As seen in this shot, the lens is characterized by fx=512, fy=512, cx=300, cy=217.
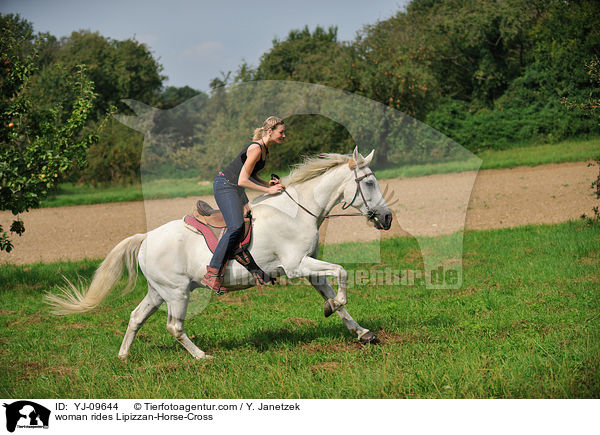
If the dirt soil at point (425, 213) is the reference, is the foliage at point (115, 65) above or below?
above

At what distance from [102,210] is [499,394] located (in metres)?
18.1

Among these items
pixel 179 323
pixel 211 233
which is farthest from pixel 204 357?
pixel 211 233

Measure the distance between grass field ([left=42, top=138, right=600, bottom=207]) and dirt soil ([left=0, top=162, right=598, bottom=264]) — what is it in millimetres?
291

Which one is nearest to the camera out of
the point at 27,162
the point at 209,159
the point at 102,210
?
the point at 27,162

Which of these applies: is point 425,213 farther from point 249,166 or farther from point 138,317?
point 138,317

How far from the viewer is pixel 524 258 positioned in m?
9.24

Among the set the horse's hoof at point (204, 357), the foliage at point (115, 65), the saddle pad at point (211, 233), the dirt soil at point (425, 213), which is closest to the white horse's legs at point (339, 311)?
the saddle pad at point (211, 233)

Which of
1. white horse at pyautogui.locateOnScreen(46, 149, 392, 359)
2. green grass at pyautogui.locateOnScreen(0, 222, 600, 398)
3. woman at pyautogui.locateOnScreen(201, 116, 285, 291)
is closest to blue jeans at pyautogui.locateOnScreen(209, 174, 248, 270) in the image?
woman at pyautogui.locateOnScreen(201, 116, 285, 291)

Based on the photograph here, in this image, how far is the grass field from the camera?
12.2 m

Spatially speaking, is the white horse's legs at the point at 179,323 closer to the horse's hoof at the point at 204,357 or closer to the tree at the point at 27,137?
the horse's hoof at the point at 204,357

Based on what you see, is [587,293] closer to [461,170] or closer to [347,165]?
[347,165]

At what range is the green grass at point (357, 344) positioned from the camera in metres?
4.49
